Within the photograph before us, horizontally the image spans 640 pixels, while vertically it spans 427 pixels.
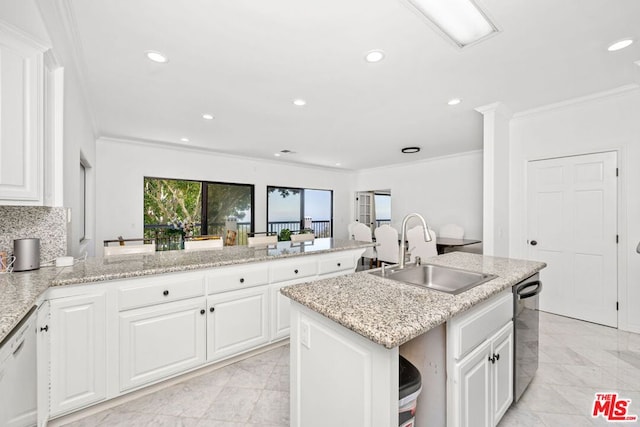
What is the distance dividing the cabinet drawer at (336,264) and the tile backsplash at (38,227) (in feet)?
6.74

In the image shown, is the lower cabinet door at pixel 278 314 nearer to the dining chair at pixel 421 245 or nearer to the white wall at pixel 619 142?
the dining chair at pixel 421 245

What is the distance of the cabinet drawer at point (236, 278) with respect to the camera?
2.05 meters

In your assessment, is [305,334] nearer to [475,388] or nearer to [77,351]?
[475,388]

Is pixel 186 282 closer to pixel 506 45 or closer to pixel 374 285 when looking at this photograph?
pixel 374 285

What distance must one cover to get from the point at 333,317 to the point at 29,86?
76.8 inches

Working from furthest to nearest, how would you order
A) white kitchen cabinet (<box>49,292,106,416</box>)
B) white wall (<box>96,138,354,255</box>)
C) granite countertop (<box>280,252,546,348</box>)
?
white wall (<box>96,138,354,255</box>) < white kitchen cabinet (<box>49,292,106,416</box>) < granite countertop (<box>280,252,546,348</box>)

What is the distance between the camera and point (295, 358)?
4.23ft

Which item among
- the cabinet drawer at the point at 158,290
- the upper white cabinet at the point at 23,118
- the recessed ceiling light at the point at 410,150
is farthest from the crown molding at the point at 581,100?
the upper white cabinet at the point at 23,118

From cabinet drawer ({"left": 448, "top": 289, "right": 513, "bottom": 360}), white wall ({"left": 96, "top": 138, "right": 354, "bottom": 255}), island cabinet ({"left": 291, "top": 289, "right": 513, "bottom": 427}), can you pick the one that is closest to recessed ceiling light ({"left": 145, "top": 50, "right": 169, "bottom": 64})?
island cabinet ({"left": 291, "top": 289, "right": 513, "bottom": 427})

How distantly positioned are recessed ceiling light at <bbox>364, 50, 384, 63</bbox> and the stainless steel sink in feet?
5.31

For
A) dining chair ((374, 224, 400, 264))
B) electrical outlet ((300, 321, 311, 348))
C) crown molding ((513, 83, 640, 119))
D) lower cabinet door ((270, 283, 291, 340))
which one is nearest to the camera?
electrical outlet ((300, 321, 311, 348))

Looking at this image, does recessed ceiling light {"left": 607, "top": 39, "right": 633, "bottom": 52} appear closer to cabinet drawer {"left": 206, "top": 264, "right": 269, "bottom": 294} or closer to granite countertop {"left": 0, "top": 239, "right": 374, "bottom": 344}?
granite countertop {"left": 0, "top": 239, "right": 374, "bottom": 344}

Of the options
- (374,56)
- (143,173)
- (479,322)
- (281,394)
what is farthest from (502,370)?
(143,173)

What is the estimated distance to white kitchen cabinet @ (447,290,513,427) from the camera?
113 cm
